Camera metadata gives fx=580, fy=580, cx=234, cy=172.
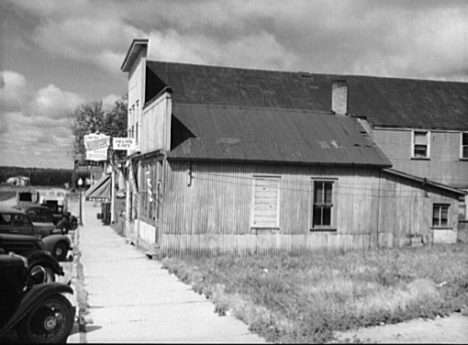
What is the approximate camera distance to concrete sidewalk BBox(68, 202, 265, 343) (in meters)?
9.09

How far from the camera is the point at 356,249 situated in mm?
21312

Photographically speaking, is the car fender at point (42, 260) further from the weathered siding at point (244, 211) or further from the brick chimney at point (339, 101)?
the brick chimney at point (339, 101)

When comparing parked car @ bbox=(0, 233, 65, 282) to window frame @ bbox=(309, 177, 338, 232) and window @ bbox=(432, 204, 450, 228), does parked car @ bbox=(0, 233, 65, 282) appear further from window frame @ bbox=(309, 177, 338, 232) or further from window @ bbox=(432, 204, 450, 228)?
window @ bbox=(432, 204, 450, 228)

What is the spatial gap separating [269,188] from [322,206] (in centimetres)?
214

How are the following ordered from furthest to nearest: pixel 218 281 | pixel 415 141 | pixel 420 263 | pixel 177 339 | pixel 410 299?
pixel 415 141 < pixel 420 263 < pixel 218 281 < pixel 410 299 < pixel 177 339

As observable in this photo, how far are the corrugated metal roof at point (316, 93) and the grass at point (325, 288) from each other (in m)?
10.9

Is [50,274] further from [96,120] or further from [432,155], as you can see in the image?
[96,120]

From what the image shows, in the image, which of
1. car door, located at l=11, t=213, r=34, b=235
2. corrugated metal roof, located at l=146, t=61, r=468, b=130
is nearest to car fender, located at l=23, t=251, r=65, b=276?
car door, located at l=11, t=213, r=34, b=235

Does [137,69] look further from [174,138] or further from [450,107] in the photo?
[450,107]

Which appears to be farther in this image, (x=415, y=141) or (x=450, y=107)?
(x=450, y=107)

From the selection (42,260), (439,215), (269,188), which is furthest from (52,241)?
(439,215)

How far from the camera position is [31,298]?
342 inches

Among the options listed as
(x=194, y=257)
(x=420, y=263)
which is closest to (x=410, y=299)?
(x=420, y=263)

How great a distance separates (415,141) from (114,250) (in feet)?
51.5
